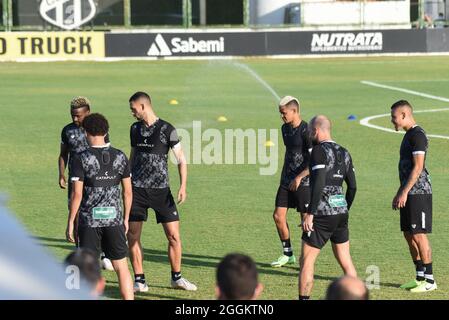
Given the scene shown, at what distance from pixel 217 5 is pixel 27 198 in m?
44.7

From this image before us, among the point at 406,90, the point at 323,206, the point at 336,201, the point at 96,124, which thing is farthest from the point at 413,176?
the point at 406,90

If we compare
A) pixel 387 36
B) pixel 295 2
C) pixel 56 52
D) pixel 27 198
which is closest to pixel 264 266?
pixel 27 198

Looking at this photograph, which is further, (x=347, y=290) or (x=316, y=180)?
(x=316, y=180)

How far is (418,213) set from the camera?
1134 centimetres

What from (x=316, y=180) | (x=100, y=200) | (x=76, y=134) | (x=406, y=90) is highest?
(x=406, y=90)

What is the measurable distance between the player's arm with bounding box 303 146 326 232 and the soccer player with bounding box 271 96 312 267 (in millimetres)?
2112

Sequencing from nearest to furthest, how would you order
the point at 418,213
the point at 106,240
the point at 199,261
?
the point at 106,240 → the point at 418,213 → the point at 199,261

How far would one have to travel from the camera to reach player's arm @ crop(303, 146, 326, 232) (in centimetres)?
1002

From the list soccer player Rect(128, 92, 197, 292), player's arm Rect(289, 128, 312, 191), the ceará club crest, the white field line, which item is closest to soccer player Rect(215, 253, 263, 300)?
soccer player Rect(128, 92, 197, 292)

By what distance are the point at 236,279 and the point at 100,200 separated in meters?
4.78

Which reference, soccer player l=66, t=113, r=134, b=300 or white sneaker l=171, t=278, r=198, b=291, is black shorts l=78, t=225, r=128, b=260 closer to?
soccer player l=66, t=113, r=134, b=300

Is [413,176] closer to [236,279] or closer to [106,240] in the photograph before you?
[106,240]

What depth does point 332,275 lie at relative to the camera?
12156 millimetres

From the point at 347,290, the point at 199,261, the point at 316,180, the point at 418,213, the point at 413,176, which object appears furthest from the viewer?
the point at 199,261
